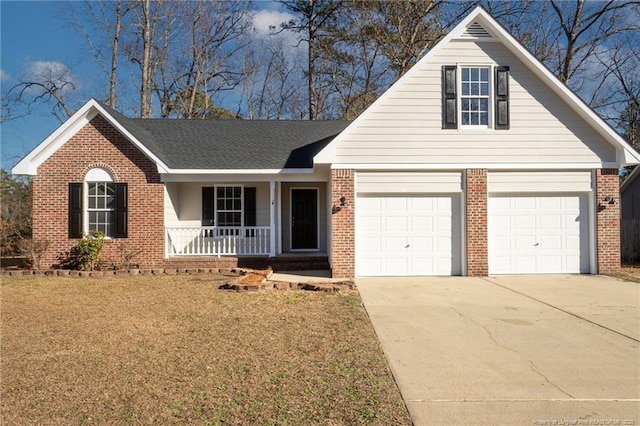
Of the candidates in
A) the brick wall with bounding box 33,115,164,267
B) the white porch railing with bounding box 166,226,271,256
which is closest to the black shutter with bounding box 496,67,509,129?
the white porch railing with bounding box 166,226,271,256

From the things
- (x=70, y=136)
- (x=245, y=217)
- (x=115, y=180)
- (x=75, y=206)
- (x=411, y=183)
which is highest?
(x=70, y=136)

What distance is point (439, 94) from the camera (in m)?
11.0

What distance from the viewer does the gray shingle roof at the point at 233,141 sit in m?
12.9

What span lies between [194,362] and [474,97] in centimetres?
988

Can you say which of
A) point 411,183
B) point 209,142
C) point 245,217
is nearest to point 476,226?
point 411,183

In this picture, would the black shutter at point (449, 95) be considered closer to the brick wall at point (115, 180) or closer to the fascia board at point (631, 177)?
the brick wall at point (115, 180)

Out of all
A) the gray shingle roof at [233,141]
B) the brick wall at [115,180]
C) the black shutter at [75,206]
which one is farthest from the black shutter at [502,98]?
the black shutter at [75,206]

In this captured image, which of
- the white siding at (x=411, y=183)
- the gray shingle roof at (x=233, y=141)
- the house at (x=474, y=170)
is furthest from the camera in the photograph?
the gray shingle roof at (x=233, y=141)

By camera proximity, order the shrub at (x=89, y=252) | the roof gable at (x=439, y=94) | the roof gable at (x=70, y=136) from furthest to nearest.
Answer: the roof gable at (x=70, y=136) → the shrub at (x=89, y=252) → the roof gable at (x=439, y=94)

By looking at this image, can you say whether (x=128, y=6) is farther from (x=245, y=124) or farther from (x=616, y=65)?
(x=616, y=65)

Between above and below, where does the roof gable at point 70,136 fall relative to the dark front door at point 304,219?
above

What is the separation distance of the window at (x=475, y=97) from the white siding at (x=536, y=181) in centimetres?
137

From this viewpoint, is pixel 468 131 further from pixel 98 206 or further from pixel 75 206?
pixel 75 206

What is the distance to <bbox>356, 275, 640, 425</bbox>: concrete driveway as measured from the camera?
380 centimetres
